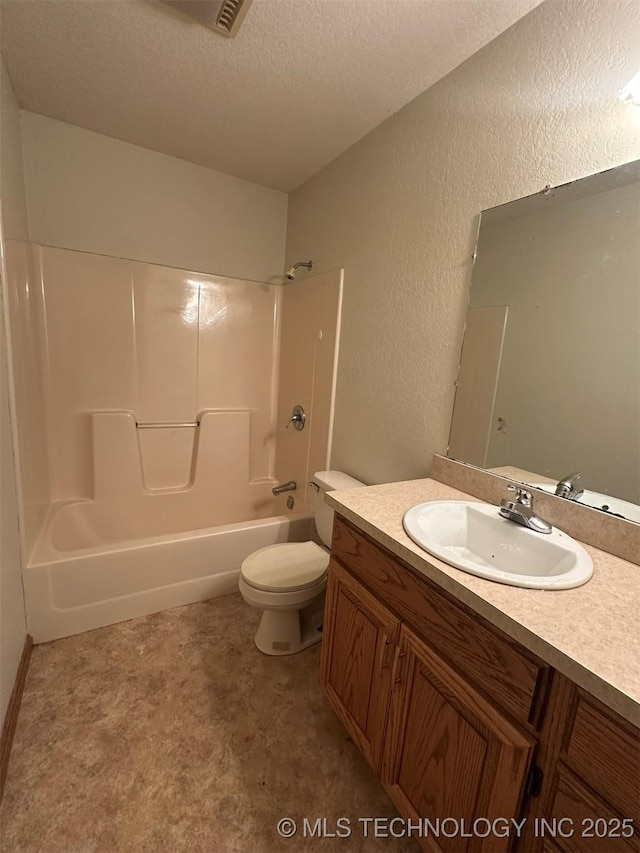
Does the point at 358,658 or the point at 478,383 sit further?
the point at 478,383

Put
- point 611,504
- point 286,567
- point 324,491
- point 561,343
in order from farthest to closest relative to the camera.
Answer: point 324,491, point 286,567, point 561,343, point 611,504

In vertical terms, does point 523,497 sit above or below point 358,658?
above

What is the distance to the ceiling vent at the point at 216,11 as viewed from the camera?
109 cm

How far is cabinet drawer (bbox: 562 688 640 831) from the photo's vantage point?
0.51m

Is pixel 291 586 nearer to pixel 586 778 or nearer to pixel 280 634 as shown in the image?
pixel 280 634

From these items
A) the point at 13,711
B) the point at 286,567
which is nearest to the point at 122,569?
the point at 13,711

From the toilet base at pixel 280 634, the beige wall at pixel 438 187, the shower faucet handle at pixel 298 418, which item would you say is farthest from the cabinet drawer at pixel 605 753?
the shower faucet handle at pixel 298 418

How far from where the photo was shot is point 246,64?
1.33 metres

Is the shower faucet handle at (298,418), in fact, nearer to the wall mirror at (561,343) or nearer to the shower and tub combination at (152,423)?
the shower and tub combination at (152,423)

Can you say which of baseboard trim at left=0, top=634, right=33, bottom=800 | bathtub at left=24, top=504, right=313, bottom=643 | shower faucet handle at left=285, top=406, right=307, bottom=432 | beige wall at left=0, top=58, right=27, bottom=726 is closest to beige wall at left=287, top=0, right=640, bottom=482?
shower faucet handle at left=285, top=406, right=307, bottom=432

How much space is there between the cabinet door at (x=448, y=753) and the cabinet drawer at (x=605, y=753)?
0.28 feet

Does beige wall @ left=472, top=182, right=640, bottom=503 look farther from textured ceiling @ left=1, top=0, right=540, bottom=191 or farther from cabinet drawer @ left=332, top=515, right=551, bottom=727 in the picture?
textured ceiling @ left=1, top=0, right=540, bottom=191

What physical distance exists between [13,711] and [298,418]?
176 cm

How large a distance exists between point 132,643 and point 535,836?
157 centimetres
